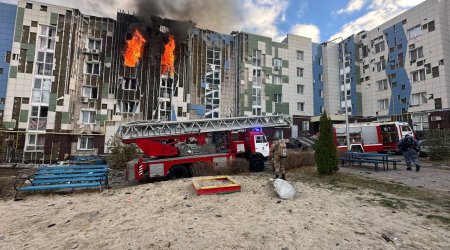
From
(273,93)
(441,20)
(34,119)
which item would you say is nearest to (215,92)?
(273,93)

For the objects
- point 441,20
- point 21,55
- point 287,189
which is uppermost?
point 441,20

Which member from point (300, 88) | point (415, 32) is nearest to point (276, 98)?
point (300, 88)

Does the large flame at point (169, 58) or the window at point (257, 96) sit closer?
the large flame at point (169, 58)

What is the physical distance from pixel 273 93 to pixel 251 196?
30.0 m

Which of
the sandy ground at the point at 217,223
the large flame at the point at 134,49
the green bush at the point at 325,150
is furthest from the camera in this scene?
the large flame at the point at 134,49

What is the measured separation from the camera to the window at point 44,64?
82.1ft

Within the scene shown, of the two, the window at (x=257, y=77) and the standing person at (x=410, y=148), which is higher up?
the window at (x=257, y=77)

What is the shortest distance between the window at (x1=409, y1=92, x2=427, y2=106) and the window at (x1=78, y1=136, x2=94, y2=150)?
142 feet

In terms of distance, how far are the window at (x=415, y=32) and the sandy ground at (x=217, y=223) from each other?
123ft

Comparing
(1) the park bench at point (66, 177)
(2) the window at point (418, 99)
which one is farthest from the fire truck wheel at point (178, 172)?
(2) the window at point (418, 99)

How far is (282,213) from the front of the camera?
6.12m

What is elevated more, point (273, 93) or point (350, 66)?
point (350, 66)

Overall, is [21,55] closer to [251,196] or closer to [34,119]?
[34,119]

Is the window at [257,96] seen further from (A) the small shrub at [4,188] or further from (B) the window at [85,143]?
(A) the small shrub at [4,188]
